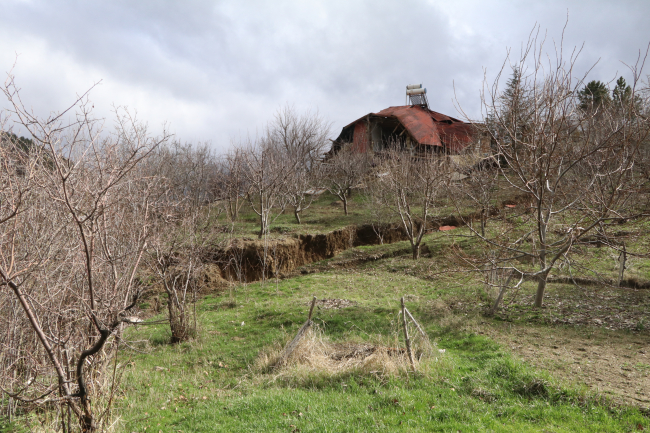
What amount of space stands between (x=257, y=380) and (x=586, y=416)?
16.8 feet

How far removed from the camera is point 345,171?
87.2 feet

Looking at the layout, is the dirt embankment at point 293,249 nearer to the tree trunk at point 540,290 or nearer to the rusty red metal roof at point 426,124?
the tree trunk at point 540,290

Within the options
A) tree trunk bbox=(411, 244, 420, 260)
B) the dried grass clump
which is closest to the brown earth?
tree trunk bbox=(411, 244, 420, 260)

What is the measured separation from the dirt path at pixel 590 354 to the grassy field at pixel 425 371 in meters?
0.02

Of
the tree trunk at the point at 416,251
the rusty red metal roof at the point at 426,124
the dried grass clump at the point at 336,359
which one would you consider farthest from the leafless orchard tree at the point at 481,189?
the rusty red metal roof at the point at 426,124

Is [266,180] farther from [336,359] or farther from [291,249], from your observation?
[336,359]

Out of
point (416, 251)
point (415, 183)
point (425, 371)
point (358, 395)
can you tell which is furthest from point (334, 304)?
point (415, 183)

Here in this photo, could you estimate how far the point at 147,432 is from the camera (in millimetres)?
5422

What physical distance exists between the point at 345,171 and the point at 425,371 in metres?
20.7

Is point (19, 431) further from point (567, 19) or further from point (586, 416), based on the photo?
point (567, 19)

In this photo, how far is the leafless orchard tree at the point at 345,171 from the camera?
26.2m

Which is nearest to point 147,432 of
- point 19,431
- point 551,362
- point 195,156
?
point 19,431

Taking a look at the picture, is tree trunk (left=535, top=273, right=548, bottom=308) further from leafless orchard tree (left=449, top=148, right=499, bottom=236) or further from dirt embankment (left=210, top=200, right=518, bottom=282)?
dirt embankment (left=210, top=200, right=518, bottom=282)

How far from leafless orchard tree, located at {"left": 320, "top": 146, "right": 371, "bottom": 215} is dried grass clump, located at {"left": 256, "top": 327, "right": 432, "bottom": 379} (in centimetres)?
1743
